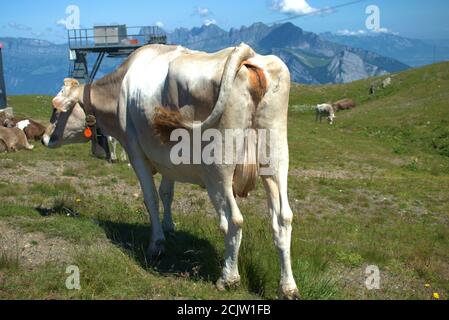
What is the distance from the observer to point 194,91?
5.51 metres

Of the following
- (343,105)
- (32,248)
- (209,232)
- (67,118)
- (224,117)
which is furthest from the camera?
(343,105)

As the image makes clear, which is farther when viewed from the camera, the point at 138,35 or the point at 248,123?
the point at 138,35

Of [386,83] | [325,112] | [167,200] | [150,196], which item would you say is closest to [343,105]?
[325,112]

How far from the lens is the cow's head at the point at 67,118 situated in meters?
7.91

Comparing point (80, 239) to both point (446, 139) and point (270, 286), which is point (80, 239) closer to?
point (270, 286)

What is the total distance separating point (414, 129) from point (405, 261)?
2207cm

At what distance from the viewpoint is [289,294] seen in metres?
5.18

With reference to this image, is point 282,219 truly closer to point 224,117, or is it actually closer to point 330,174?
point 224,117

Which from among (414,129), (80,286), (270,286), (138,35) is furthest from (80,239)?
(138,35)

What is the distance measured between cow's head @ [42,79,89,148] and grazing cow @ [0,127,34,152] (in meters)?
10.5

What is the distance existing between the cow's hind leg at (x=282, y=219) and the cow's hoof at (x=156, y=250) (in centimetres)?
210

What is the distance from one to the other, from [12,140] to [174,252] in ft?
43.3

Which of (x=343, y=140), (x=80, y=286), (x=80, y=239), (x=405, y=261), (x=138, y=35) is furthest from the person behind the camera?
(x=138, y=35)

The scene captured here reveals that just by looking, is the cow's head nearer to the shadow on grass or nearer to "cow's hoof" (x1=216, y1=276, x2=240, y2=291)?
the shadow on grass
